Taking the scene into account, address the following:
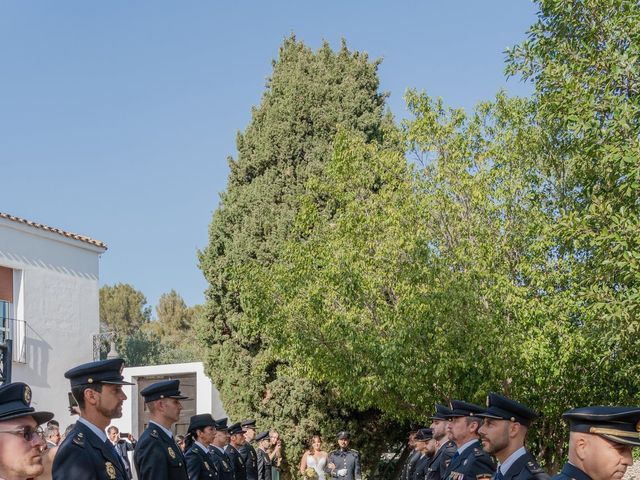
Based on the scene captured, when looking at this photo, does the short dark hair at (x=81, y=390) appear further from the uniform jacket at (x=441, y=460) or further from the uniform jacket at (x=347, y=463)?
the uniform jacket at (x=347, y=463)

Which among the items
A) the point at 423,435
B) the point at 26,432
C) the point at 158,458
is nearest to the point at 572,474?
the point at 26,432

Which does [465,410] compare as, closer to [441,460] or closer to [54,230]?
[441,460]

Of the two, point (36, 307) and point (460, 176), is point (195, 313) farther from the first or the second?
point (460, 176)

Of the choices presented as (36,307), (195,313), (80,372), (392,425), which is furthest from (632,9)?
(195,313)

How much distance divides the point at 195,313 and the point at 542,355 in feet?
184

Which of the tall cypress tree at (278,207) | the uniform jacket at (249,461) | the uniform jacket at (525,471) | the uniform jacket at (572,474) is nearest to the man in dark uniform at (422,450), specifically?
the uniform jacket at (249,461)

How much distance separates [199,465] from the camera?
11.0 meters

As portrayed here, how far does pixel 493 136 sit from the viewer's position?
2053 centimetres

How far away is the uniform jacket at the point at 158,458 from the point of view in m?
7.86

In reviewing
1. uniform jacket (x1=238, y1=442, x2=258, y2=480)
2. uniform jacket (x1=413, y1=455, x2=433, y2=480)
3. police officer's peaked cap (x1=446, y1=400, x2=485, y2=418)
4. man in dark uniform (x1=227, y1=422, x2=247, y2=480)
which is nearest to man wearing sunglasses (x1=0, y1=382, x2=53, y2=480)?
police officer's peaked cap (x1=446, y1=400, x2=485, y2=418)

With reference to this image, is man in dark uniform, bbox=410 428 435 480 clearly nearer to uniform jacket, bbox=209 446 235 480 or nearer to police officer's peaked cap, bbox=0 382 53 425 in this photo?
uniform jacket, bbox=209 446 235 480

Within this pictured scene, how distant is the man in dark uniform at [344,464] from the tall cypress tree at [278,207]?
359 centimetres

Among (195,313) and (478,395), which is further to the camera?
(195,313)

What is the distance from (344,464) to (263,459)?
1.85 meters
